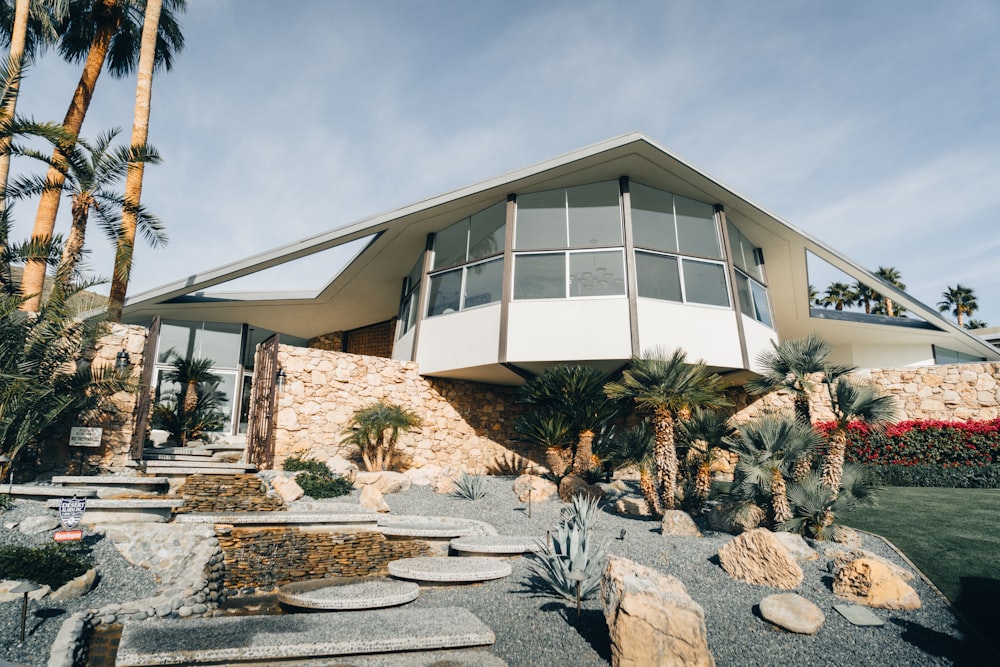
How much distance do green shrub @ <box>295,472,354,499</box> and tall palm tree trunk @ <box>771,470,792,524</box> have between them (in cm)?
686

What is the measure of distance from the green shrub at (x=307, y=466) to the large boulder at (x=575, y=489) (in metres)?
4.42

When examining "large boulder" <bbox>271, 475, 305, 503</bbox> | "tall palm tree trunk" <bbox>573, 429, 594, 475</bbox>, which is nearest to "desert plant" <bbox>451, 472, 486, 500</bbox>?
"tall palm tree trunk" <bbox>573, 429, 594, 475</bbox>

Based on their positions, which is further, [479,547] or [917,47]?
[917,47]

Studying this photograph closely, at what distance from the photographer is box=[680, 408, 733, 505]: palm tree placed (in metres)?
7.89

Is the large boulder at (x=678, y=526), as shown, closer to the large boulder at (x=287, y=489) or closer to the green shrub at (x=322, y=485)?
the green shrub at (x=322, y=485)

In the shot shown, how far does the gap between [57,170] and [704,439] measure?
13282 mm

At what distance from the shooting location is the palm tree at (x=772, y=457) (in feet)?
21.7

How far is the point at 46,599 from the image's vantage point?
15.0 feet

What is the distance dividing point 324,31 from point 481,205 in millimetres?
4892

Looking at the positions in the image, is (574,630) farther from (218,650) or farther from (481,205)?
(481,205)

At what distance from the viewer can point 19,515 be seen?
5750 millimetres

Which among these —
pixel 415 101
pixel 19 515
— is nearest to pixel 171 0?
pixel 415 101

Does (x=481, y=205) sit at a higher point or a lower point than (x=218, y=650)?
higher

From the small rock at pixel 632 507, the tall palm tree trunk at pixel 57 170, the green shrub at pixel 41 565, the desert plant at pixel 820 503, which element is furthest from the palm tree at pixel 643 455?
the tall palm tree trunk at pixel 57 170
